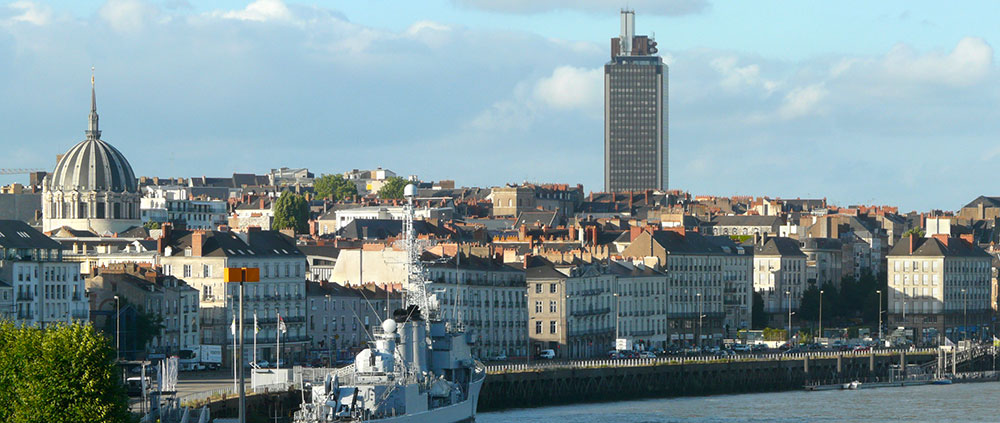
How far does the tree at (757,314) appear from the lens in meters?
190

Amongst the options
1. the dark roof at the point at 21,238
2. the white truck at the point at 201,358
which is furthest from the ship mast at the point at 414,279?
the dark roof at the point at 21,238

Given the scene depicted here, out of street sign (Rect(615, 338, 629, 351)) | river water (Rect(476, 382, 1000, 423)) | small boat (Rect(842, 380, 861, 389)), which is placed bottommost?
small boat (Rect(842, 380, 861, 389))

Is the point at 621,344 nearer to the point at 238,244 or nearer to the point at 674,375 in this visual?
the point at 674,375

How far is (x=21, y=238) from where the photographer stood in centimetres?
13088

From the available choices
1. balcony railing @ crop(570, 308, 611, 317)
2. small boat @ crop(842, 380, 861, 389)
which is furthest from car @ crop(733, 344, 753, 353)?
small boat @ crop(842, 380, 861, 389)

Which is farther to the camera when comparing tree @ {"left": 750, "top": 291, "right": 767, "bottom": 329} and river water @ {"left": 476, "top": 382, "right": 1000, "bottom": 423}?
tree @ {"left": 750, "top": 291, "right": 767, "bottom": 329}

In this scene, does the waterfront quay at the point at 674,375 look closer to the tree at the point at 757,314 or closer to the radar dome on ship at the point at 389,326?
the tree at the point at 757,314

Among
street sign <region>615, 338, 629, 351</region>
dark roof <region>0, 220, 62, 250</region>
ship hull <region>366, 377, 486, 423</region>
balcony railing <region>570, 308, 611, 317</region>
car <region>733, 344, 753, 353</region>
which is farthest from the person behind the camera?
car <region>733, 344, 753, 353</region>

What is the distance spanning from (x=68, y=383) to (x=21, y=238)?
57.3 m

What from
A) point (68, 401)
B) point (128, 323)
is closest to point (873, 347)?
point (128, 323)

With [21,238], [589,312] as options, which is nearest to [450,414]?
[21,238]

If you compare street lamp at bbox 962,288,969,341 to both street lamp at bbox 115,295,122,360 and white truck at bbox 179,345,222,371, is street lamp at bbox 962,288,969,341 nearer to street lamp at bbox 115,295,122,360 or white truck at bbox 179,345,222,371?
white truck at bbox 179,345,222,371

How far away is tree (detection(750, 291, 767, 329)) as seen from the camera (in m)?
190

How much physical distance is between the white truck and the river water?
1778 cm
